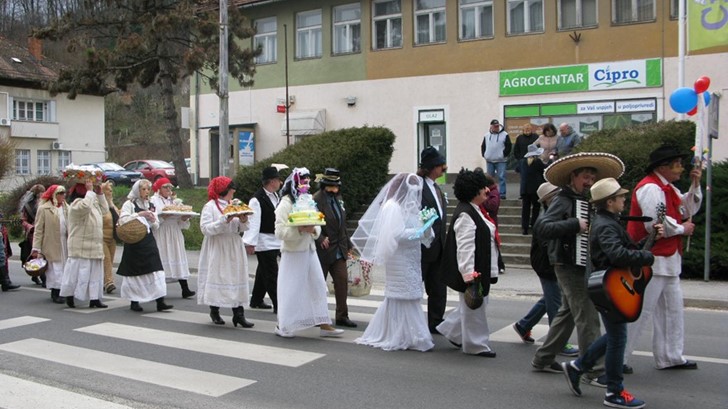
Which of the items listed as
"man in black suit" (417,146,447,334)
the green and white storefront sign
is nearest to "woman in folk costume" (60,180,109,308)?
"man in black suit" (417,146,447,334)

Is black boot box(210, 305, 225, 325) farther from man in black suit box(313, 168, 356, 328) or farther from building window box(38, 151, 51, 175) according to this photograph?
building window box(38, 151, 51, 175)

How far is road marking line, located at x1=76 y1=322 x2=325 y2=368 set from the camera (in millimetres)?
7426

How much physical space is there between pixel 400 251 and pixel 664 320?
2.55 meters

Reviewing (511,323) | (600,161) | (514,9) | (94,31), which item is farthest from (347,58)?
(600,161)

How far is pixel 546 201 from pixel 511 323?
229 centimetres

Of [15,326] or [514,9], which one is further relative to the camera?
[514,9]

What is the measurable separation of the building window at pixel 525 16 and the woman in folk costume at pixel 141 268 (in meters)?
17.5

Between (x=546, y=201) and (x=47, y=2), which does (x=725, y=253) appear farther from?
(x=47, y=2)

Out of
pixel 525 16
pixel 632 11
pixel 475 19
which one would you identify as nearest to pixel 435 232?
pixel 632 11

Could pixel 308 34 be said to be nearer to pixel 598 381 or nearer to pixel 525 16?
pixel 525 16

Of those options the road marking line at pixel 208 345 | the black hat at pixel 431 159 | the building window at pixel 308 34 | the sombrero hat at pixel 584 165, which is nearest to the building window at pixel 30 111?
the building window at pixel 308 34

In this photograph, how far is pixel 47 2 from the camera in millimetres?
61031

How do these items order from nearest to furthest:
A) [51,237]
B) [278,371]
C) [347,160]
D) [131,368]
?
[278,371], [131,368], [51,237], [347,160]

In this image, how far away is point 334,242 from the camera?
353 inches
